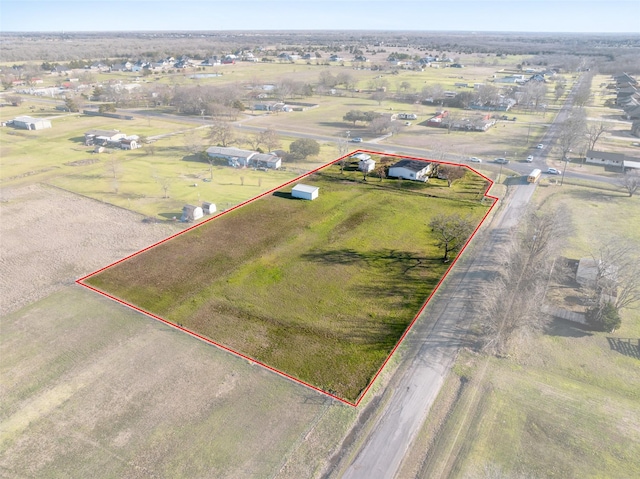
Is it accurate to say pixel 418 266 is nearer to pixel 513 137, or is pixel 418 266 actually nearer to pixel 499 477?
pixel 499 477

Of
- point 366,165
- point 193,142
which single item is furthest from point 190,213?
point 193,142

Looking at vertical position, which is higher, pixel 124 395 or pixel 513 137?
pixel 513 137

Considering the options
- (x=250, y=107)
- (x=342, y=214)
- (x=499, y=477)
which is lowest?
(x=499, y=477)

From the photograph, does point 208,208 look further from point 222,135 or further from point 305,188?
point 222,135

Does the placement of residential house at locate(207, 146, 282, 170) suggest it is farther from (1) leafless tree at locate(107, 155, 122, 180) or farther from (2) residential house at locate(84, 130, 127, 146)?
(2) residential house at locate(84, 130, 127, 146)

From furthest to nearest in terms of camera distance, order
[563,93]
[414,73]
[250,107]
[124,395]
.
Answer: [414,73], [563,93], [250,107], [124,395]

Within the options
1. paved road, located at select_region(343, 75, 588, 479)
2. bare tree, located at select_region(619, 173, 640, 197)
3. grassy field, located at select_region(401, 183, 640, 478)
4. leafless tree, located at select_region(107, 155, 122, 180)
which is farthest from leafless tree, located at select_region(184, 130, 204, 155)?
bare tree, located at select_region(619, 173, 640, 197)

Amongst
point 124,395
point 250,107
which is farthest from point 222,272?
point 250,107
